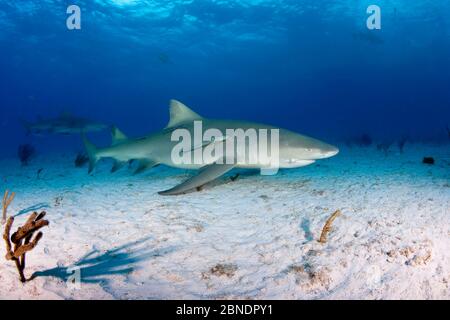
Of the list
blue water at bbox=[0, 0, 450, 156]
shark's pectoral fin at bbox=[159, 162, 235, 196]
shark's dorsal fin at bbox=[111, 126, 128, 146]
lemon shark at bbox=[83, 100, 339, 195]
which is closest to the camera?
shark's pectoral fin at bbox=[159, 162, 235, 196]

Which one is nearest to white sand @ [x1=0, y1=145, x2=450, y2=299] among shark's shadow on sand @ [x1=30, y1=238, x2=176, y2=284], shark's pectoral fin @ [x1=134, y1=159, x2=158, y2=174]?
shark's shadow on sand @ [x1=30, y1=238, x2=176, y2=284]

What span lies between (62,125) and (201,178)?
15.1m

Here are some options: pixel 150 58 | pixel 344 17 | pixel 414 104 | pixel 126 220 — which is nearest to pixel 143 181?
pixel 126 220

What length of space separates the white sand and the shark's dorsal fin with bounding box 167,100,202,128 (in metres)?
2.16

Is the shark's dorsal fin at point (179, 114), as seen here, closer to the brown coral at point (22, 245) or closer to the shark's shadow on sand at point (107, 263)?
the shark's shadow on sand at point (107, 263)

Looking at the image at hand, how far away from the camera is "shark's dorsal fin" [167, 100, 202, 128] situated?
7391 mm

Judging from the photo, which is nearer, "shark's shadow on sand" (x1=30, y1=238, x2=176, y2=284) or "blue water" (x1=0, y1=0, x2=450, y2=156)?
"shark's shadow on sand" (x1=30, y1=238, x2=176, y2=284)

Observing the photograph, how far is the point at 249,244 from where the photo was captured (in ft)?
12.3

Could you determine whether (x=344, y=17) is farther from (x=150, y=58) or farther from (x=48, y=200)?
(x=48, y=200)

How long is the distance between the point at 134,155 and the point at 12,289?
4.96m

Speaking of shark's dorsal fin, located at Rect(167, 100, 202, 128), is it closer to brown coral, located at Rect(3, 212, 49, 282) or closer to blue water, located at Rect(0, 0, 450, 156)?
brown coral, located at Rect(3, 212, 49, 282)

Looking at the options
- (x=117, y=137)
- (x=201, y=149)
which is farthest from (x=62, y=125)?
(x=201, y=149)

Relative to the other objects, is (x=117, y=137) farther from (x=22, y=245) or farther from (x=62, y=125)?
(x=62, y=125)

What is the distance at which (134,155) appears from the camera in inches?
293
